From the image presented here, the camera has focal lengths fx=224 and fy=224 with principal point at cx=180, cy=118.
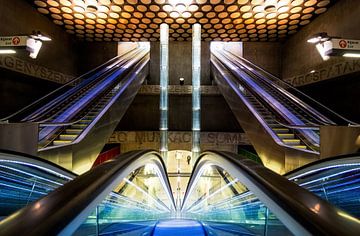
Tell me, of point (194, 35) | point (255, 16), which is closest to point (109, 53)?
point (194, 35)

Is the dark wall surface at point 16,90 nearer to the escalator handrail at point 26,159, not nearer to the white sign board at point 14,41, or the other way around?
the white sign board at point 14,41

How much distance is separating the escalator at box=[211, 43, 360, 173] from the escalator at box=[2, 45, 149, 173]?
167 inches

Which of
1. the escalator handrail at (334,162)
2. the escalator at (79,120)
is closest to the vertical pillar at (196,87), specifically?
the escalator at (79,120)

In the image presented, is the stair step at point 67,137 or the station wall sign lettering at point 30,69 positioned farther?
the station wall sign lettering at point 30,69

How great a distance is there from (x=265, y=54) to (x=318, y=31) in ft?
14.0

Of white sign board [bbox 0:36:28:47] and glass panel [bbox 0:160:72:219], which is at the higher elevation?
white sign board [bbox 0:36:28:47]

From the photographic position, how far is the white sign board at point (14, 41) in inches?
185

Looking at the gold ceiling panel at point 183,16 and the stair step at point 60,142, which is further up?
the gold ceiling panel at point 183,16

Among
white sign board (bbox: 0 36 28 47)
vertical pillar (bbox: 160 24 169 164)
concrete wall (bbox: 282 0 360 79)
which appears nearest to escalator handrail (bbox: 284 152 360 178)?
white sign board (bbox: 0 36 28 47)

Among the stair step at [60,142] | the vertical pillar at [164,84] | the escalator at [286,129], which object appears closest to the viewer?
the escalator at [286,129]

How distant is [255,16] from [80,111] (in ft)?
26.9

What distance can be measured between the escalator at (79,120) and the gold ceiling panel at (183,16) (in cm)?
268

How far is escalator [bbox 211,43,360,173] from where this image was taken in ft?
13.7

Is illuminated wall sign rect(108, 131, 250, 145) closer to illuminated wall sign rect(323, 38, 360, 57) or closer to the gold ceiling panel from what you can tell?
the gold ceiling panel
